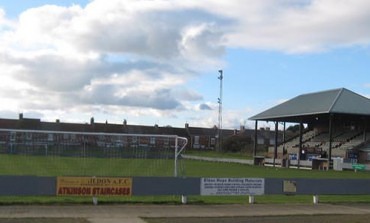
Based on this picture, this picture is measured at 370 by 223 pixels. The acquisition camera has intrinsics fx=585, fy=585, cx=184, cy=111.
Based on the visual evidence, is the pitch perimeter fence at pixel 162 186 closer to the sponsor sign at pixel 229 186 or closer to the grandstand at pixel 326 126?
the sponsor sign at pixel 229 186

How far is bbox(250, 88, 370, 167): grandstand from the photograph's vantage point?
61.1 metres

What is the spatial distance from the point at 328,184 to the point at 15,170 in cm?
1389

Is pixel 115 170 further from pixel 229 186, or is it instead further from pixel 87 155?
pixel 229 186

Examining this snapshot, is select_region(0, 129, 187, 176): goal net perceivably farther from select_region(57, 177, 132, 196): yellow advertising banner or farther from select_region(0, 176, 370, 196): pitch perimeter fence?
select_region(57, 177, 132, 196): yellow advertising banner

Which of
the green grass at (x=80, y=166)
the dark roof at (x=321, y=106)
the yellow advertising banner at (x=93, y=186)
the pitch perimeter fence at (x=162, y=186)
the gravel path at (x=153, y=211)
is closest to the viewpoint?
the gravel path at (x=153, y=211)

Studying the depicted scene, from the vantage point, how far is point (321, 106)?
6238cm

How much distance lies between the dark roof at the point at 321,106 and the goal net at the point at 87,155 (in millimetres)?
34776

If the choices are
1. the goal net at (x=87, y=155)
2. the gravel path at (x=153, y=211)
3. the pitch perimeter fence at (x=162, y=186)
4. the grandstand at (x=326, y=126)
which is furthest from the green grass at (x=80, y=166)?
the grandstand at (x=326, y=126)

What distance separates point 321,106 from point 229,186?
44336 millimetres

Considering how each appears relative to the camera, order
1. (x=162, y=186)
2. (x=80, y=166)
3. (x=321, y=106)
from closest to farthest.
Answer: (x=162, y=186) < (x=80, y=166) < (x=321, y=106)

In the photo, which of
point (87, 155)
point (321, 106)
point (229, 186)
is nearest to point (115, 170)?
point (87, 155)

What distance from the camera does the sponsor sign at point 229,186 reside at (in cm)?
1992

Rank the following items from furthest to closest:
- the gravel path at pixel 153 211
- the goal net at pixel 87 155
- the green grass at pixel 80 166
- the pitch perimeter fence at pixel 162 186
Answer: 1. the green grass at pixel 80 166
2. the goal net at pixel 87 155
3. the pitch perimeter fence at pixel 162 186
4. the gravel path at pixel 153 211

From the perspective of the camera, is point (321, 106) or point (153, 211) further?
point (321, 106)
